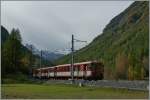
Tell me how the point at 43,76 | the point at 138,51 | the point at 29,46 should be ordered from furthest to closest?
the point at 138,51 → the point at 29,46 → the point at 43,76

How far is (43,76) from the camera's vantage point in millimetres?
93188

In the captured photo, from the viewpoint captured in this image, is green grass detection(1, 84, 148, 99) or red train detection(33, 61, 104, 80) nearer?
green grass detection(1, 84, 148, 99)

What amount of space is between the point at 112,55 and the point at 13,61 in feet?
232

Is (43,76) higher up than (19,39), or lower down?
lower down

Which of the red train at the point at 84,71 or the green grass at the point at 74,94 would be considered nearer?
the green grass at the point at 74,94

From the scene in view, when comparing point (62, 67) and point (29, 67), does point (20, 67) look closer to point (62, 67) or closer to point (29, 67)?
point (29, 67)

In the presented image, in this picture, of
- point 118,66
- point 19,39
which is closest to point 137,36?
point 118,66

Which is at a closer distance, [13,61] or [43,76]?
[43,76]

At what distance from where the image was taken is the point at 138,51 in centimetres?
12938

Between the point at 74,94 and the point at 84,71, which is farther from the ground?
the point at 84,71

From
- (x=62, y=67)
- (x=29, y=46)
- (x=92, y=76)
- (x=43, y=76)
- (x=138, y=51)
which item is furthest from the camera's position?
(x=138, y=51)

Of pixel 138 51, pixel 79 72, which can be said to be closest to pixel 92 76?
pixel 79 72

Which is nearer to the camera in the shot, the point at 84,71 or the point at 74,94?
the point at 74,94

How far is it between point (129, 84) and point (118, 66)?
2520 inches
